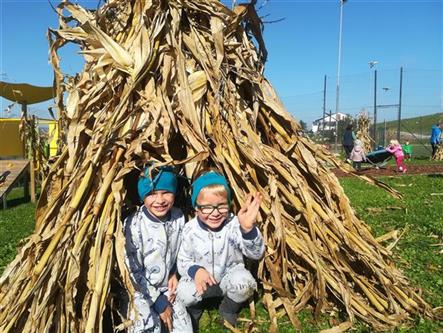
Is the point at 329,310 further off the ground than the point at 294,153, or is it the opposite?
the point at 294,153

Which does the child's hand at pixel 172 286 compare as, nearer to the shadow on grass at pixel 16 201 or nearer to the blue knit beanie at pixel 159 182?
the blue knit beanie at pixel 159 182

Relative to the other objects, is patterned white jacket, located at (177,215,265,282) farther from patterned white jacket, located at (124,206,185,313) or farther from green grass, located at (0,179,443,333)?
green grass, located at (0,179,443,333)

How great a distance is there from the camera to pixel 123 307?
312cm

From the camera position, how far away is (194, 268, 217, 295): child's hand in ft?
10.1

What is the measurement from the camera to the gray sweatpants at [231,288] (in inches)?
123

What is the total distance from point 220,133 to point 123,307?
1247 mm

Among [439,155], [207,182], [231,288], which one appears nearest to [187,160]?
[207,182]

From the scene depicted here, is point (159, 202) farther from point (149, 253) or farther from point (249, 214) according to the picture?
point (249, 214)

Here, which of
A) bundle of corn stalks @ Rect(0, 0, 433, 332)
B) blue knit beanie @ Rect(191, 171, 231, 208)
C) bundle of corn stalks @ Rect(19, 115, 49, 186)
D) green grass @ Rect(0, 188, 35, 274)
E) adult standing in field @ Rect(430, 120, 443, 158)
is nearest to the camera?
bundle of corn stalks @ Rect(0, 0, 433, 332)

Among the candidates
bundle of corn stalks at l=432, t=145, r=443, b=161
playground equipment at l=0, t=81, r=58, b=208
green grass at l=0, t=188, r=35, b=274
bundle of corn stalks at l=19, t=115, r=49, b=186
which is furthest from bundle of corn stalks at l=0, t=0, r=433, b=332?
bundle of corn stalks at l=432, t=145, r=443, b=161

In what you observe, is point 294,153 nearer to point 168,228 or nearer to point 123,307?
point 168,228

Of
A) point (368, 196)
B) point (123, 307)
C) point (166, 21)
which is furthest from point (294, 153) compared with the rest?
point (368, 196)

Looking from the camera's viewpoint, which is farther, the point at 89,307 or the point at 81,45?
the point at 81,45

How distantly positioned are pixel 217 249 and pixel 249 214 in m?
0.39
